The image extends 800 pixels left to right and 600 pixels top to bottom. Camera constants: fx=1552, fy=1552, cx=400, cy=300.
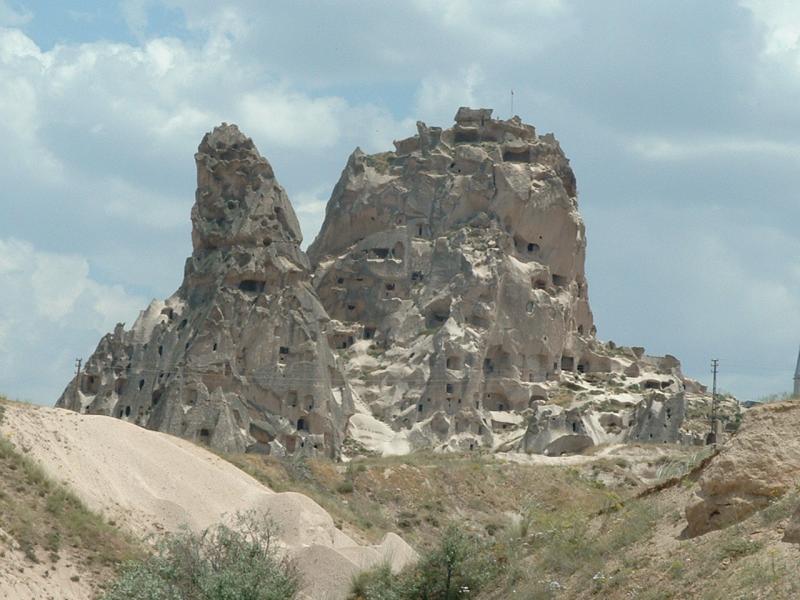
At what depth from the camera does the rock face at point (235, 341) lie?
81.6 meters

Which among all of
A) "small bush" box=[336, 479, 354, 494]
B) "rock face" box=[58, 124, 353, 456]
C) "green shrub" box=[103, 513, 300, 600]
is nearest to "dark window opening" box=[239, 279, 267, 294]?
"rock face" box=[58, 124, 353, 456]

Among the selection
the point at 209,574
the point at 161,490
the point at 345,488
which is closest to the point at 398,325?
the point at 345,488

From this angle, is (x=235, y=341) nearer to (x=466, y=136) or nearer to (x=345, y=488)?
(x=345, y=488)

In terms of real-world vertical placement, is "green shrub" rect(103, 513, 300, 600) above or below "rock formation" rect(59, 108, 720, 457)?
below

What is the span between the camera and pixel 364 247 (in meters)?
110

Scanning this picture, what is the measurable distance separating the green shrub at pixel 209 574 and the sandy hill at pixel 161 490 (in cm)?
398

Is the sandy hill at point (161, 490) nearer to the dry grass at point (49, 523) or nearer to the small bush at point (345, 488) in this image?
the dry grass at point (49, 523)

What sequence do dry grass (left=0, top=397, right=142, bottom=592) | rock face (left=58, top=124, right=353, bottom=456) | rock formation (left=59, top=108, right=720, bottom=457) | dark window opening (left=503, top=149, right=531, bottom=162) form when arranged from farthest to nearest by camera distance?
dark window opening (left=503, top=149, right=531, bottom=162) < rock formation (left=59, top=108, right=720, bottom=457) < rock face (left=58, top=124, right=353, bottom=456) < dry grass (left=0, top=397, right=142, bottom=592)

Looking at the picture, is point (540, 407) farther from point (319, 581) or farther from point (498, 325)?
point (319, 581)

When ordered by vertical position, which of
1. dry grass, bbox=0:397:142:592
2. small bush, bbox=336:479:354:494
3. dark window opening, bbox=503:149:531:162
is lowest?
dry grass, bbox=0:397:142:592

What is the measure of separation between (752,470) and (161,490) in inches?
897

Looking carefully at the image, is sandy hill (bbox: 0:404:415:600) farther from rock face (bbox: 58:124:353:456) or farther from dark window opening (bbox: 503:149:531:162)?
dark window opening (bbox: 503:149:531:162)

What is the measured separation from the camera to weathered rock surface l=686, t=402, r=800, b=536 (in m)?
20.7

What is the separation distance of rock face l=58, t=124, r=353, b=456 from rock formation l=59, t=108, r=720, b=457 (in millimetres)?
115
